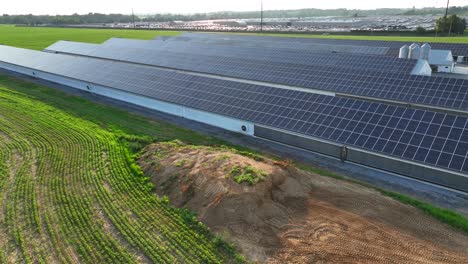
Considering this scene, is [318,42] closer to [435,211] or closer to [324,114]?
[324,114]

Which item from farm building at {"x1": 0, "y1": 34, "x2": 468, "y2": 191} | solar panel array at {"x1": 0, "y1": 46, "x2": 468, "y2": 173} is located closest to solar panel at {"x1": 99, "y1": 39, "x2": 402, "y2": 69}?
farm building at {"x1": 0, "y1": 34, "x2": 468, "y2": 191}

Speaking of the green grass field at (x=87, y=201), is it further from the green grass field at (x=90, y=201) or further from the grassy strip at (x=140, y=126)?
the grassy strip at (x=140, y=126)

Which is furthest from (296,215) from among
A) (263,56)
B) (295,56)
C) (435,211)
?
(263,56)

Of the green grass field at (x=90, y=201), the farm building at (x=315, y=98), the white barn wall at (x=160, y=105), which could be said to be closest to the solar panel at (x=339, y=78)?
the farm building at (x=315, y=98)

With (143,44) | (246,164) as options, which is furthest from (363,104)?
(143,44)

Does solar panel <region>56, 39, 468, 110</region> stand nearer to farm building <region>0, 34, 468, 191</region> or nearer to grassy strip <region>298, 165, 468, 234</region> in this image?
farm building <region>0, 34, 468, 191</region>
